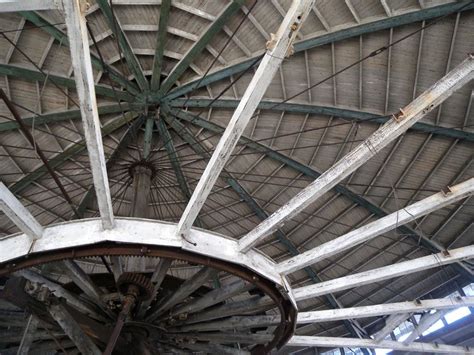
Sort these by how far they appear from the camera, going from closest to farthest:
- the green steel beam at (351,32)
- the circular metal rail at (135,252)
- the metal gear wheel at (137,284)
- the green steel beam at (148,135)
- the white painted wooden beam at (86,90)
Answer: the white painted wooden beam at (86,90)
the circular metal rail at (135,252)
the metal gear wheel at (137,284)
the green steel beam at (351,32)
the green steel beam at (148,135)

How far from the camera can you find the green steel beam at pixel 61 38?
12180mm

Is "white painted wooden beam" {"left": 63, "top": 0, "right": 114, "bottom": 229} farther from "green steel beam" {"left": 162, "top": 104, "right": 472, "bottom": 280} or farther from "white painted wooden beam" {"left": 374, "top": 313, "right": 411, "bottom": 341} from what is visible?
"white painted wooden beam" {"left": 374, "top": 313, "right": 411, "bottom": 341}

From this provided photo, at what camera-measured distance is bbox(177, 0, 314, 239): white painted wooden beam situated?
20.5ft

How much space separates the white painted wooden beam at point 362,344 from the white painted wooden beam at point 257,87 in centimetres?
726

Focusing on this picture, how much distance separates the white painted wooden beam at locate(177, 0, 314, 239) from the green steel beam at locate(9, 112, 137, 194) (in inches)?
310

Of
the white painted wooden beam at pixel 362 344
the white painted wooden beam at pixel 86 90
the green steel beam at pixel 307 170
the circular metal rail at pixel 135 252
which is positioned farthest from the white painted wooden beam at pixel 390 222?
the green steel beam at pixel 307 170

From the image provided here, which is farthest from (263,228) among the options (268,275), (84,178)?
(84,178)

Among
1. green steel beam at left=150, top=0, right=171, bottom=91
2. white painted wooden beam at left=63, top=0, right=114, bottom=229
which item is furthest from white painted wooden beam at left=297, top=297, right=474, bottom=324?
green steel beam at left=150, top=0, right=171, bottom=91

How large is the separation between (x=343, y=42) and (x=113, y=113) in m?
8.28

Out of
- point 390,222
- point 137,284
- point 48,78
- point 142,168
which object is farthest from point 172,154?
point 390,222

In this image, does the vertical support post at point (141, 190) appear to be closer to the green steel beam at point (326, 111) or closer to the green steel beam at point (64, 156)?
the green steel beam at point (64, 156)

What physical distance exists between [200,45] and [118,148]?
17.0ft

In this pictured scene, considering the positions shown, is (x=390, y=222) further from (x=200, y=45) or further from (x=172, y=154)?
(x=172, y=154)

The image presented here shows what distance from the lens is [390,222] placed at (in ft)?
32.3
